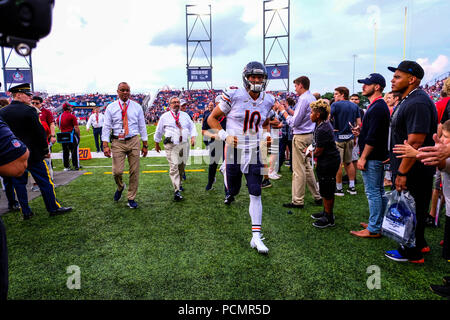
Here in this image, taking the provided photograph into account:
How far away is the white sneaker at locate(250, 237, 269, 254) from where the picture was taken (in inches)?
130

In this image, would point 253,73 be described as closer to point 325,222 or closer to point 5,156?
point 325,222

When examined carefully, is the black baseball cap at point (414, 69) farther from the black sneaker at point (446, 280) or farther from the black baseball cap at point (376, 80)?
the black sneaker at point (446, 280)

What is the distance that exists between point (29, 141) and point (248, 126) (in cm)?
379

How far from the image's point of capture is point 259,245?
11.1 ft

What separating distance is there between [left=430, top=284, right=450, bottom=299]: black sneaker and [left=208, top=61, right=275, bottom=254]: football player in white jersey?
169cm

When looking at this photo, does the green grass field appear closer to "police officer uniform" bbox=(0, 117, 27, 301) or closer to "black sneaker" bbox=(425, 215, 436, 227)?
"black sneaker" bbox=(425, 215, 436, 227)

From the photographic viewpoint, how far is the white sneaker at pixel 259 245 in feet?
10.8

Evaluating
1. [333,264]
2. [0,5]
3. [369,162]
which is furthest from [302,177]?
[0,5]

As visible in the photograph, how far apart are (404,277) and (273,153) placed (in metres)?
4.98

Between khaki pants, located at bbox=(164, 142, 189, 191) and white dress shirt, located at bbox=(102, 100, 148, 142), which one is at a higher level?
white dress shirt, located at bbox=(102, 100, 148, 142)

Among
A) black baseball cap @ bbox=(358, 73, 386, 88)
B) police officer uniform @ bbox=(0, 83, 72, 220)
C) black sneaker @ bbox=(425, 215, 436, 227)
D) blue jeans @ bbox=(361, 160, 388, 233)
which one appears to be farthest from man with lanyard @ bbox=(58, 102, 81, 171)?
black sneaker @ bbox=(425, 215, 436, 227)

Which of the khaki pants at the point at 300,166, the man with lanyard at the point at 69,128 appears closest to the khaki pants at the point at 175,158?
the khaki pants at the point at 300,166

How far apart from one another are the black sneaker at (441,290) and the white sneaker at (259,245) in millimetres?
1664

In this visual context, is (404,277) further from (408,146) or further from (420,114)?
Answer: (420,114)
